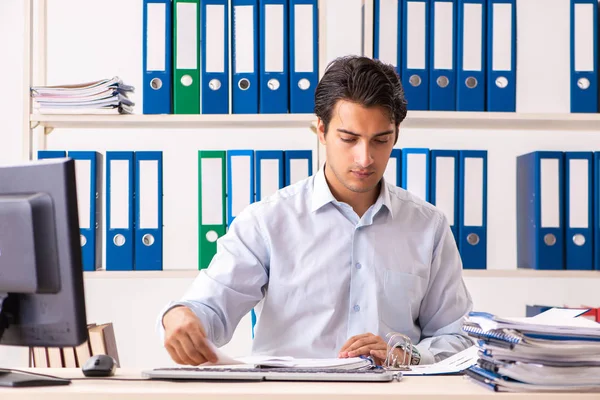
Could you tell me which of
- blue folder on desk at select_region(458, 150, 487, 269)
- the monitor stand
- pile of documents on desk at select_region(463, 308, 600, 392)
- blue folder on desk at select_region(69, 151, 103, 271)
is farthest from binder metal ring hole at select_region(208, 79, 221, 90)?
pile of documents on desk at select_region(463, 308, 600, 392)

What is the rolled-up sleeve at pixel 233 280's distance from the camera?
1.78 m

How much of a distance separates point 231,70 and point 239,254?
692mm

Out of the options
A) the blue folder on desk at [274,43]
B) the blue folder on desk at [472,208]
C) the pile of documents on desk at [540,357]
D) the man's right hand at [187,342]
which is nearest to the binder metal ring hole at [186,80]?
the blue folder on desk at [274,43]

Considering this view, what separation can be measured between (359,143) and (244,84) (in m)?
0.62

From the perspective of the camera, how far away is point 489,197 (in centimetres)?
291

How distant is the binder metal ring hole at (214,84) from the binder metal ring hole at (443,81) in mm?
672

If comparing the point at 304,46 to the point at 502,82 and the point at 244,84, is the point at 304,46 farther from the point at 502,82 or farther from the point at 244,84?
the point at 502,82

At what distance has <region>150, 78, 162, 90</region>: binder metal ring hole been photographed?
2.30 metres

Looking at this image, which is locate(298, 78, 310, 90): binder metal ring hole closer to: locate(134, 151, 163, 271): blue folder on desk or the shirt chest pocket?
locate(134, 151, 163, 271): blue folder on desk

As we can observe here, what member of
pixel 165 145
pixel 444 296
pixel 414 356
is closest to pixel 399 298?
pixel 444 296

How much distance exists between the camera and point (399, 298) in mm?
1881

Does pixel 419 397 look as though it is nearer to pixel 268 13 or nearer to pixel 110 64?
pixel 268 13

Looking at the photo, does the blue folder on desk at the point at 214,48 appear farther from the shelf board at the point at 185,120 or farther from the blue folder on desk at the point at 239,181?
the blue folder on desk at the point at 239,181

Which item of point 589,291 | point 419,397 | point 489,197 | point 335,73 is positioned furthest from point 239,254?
point 589,291
